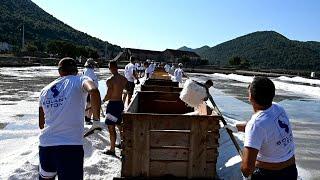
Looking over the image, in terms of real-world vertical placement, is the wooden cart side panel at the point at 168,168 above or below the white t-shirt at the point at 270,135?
below

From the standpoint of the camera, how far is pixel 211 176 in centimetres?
617

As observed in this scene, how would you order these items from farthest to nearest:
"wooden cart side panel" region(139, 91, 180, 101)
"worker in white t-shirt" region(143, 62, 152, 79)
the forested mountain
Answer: the forested mountain < "worker in white t-shirt" region(143, 62, 152, 79) < "wooden cart side panel" region(139, 91, 180, 101)

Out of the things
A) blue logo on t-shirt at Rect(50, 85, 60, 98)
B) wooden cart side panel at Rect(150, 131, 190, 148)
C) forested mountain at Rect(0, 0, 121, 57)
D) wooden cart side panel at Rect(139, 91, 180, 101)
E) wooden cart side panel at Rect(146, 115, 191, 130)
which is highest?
forested mountain at Rect(0, 0, 121, 57)

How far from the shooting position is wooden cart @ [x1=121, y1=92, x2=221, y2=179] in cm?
602

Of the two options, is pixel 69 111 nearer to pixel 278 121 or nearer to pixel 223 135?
pixel 278 121

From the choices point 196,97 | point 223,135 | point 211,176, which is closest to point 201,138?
point 211,176

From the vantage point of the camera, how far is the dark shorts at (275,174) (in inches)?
135

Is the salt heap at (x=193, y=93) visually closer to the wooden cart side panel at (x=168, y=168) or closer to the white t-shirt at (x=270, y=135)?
the wooden cart side panel at (x=168, y=168)

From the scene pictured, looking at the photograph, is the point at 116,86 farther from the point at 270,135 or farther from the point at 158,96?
the point at 270,135

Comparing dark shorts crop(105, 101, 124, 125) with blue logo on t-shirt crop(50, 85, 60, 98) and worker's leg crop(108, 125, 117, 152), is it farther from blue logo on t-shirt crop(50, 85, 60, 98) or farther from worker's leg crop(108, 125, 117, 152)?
blue logo on t-shirt crop(50, 85, 60, 98)

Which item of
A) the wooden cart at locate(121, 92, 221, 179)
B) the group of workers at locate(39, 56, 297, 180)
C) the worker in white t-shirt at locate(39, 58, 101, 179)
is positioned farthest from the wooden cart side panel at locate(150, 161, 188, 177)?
the worker in white t-shirt at locate(39, 58, 101, 179)

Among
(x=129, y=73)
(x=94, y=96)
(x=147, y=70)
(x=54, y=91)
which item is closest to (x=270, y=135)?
(x=94, y=96)

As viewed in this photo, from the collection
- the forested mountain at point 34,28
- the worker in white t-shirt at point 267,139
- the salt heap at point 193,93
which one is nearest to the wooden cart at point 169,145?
the salt heap at point 193,93

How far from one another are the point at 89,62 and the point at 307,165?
5.46m
